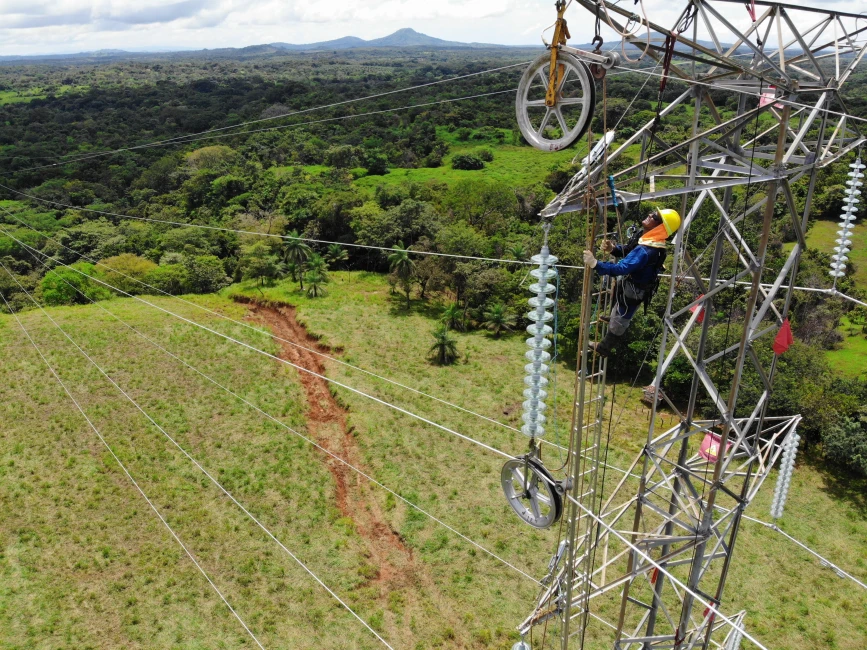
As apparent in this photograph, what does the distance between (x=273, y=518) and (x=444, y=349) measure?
50.5ft

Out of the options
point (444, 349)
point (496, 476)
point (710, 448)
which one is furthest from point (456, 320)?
point (710, 448)

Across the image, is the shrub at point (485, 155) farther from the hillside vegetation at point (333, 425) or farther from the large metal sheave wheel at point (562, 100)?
the large metal sheave wheel at point (562, 100)

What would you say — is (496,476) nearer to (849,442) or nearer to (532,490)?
(849,442)

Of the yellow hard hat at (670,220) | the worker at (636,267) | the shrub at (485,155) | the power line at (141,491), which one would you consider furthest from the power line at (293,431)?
the shrub at (485,155)

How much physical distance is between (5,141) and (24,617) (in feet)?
311

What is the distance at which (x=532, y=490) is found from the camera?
823 centimetres

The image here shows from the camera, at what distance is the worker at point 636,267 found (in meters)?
7.29

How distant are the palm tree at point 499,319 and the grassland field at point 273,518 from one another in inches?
209

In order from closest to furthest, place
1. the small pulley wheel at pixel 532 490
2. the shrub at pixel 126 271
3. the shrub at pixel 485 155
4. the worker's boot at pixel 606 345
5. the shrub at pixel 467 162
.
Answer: the small pulley wheel at pixel 532 490 → the worker's boot at pixel 606 345 → the shrub at pixel 126 271 → the shrub at pixel 467 162 → the shrub at pixel 485 155

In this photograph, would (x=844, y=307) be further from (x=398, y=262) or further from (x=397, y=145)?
(x=397, y=145)

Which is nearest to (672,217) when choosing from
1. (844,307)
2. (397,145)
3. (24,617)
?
(24,617)

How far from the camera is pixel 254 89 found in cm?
13812

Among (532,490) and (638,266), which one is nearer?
(638,266)

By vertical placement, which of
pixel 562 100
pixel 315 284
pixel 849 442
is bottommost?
pixel 849 442
